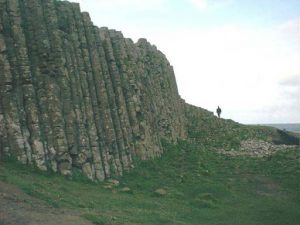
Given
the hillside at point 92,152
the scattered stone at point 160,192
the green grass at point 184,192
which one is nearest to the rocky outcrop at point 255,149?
the green grass at point 184,192

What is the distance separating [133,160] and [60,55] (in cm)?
902

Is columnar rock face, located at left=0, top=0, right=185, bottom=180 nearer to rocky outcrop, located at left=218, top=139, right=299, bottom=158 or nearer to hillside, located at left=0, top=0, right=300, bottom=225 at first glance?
hillside, located at left=0, top=0, right=300, bottom=225

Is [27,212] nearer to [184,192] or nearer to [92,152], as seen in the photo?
[92,152]

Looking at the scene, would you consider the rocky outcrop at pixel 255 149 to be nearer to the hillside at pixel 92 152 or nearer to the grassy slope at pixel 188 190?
the grassy slope at pixel 188 190

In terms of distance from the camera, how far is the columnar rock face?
25812 millimetres

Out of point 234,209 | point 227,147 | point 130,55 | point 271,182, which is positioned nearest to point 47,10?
point 130,55

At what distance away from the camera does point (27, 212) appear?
17047 mm

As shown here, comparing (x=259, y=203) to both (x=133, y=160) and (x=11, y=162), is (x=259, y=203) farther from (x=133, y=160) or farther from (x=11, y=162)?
(x=11, y=162)

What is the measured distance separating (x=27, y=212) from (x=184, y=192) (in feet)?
44.6

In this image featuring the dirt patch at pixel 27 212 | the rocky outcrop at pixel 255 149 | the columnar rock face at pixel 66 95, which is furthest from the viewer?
the rocky outcrop at pixel 255 149

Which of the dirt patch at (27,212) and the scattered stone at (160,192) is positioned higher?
the dirt patch at (27,212)

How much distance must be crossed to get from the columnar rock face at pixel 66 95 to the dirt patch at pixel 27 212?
5966 millimetres

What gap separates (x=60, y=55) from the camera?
93.5ft

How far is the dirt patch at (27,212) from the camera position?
16.1 m
